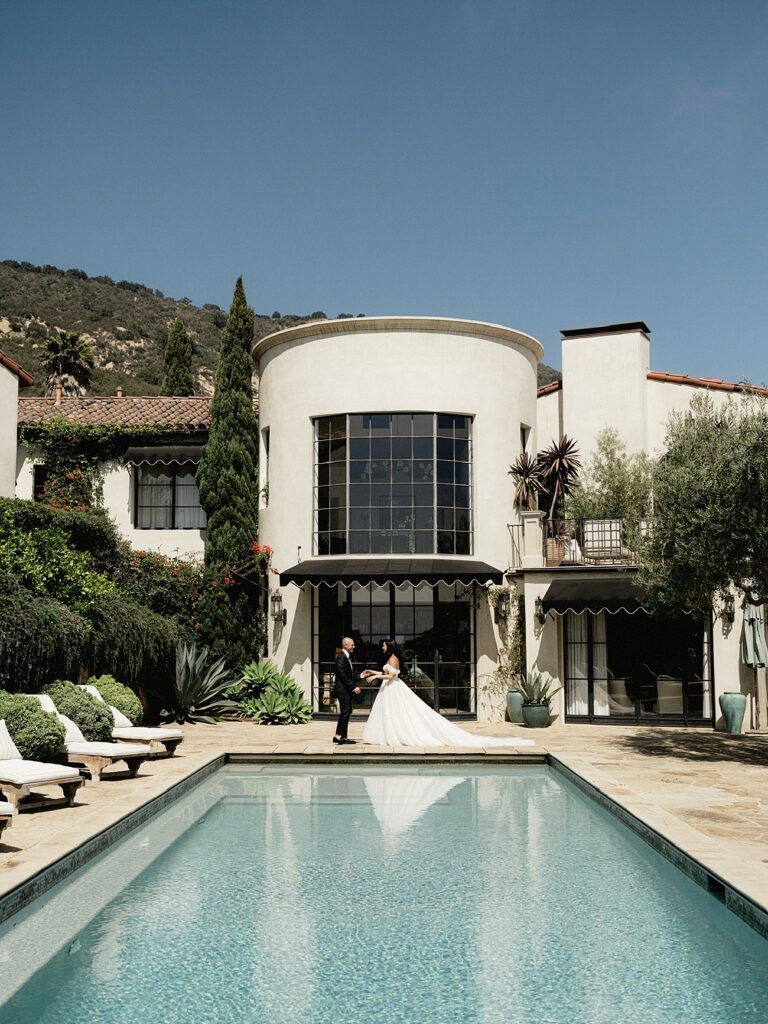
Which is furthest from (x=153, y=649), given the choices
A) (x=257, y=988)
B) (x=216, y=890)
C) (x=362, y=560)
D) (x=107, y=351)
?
(x=107, y=351)

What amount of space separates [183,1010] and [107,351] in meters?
69.9

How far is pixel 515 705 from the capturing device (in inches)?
906

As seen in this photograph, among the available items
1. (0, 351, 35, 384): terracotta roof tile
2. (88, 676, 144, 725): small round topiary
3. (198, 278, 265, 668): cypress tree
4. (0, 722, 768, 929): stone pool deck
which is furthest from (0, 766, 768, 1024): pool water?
(0, 351, 35, 384): terracotta roof tile

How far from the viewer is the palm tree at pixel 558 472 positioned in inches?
977

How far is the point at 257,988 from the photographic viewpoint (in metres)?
6.45

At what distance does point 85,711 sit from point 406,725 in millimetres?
6460

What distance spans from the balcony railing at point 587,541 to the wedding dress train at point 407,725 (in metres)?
5.57

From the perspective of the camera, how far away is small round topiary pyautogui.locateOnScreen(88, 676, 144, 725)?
17500mm

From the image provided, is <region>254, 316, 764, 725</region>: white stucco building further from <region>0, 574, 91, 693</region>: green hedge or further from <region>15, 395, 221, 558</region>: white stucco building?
<region>0, 574, 91, 693</region>: green hedge

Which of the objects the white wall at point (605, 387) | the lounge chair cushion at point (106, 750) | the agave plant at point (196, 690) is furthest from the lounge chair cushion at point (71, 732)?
the white wall at point (605, 387)

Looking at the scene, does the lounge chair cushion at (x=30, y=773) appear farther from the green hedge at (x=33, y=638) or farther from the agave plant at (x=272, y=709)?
the agave plant at (x=272, y=709)

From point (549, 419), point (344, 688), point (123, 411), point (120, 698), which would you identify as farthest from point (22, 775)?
point (549, 419)

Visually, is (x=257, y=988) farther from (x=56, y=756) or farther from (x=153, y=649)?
(x=153, y=649)

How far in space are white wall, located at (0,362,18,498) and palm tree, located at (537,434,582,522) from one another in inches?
566
